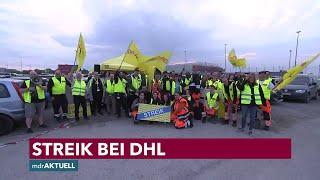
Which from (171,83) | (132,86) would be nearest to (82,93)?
(132,86)

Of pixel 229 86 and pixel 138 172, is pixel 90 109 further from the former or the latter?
pixel 138 172

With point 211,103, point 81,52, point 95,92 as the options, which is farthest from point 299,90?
point 81,52

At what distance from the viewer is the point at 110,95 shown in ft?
44.7

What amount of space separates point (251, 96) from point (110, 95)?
528 cm

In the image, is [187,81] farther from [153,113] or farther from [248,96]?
[248,96]

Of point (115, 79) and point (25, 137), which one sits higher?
point (115, 79)

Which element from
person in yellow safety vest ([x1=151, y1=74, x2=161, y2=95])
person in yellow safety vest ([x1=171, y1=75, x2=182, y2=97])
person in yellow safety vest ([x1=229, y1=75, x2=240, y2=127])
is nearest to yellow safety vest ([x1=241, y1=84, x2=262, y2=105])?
person in yellow safety vest ([x1=229, y1=75, x2=240, y2=127])

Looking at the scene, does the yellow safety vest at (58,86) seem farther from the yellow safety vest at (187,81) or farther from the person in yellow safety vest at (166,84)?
the yellow safety vest at (187,81)

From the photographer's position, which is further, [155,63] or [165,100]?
[155,63]

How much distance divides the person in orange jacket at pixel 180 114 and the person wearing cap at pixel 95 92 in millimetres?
3028

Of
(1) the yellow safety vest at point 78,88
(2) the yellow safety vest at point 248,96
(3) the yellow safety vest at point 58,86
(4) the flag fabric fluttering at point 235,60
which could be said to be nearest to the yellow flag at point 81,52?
(1) the yellow safety vest at point 78,88

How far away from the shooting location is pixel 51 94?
12.3 meters

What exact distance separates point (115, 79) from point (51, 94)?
2347 millimetres

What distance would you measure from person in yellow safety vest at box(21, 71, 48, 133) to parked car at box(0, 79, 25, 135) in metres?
0.18
